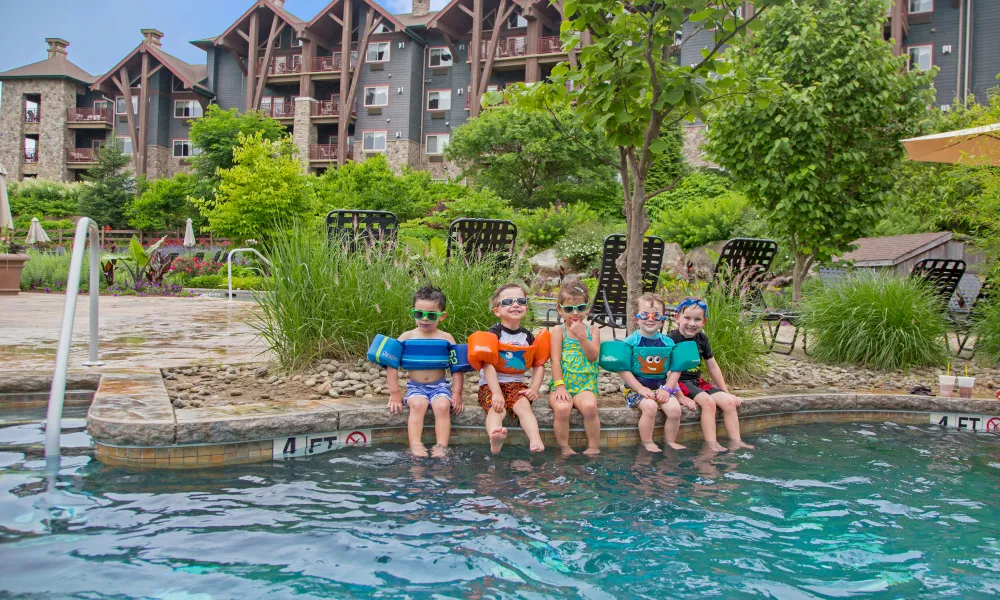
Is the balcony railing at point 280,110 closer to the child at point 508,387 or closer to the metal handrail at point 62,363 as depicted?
the metal handrail at point 62,363

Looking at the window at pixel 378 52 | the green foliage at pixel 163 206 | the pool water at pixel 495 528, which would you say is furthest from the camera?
the window at pixel 378 52

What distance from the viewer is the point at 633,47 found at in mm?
4762

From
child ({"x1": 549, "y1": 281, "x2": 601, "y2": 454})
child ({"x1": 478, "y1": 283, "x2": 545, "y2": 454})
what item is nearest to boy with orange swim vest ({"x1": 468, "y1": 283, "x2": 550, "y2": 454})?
child ({"x1": 478, "y1": 283, "x2": 545, "y2": 454})

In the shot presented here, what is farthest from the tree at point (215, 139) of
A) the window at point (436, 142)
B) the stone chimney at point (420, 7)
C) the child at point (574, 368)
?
the child at point (574, 368)

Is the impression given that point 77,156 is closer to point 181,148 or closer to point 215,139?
point 181,148

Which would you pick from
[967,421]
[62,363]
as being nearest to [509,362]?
[62,363]

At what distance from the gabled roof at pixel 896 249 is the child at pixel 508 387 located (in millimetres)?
14781

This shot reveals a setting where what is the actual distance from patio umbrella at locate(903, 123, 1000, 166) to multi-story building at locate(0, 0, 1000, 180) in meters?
21.3

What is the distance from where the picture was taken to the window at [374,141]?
117 ft

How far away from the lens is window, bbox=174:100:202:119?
4016 centimetres

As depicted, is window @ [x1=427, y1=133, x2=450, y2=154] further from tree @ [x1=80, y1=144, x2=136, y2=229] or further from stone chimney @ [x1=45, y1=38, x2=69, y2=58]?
stone chimney @ [x1=45, y1=38, x2=69, y2=58]

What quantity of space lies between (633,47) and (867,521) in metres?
3.19

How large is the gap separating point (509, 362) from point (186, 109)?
41.6 m

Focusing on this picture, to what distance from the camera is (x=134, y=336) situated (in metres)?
6.92
